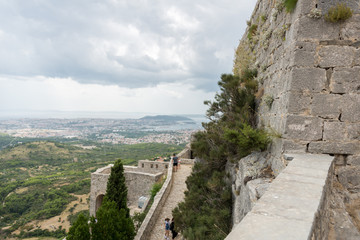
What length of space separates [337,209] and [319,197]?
4.49ft

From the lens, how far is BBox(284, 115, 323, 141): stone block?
344cm

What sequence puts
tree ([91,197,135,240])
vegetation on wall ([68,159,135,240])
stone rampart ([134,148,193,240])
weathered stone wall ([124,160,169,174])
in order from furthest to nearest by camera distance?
weathered stone wall ([124,160,169,174]) < stone rampart ([134,148,193,240]) < tree ([91,197,135,240]) < vegetation on wall ([68,159,135,240])

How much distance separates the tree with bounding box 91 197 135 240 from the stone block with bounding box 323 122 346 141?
725cm

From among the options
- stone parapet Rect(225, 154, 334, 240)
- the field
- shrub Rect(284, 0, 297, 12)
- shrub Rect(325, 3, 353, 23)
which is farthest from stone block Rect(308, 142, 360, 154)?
the field

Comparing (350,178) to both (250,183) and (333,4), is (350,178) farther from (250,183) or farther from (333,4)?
(333,4)

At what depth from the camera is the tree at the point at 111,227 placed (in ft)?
25.3

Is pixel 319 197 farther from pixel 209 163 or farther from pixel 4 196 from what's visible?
pixel 4 196

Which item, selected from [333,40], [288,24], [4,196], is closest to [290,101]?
[333,40]

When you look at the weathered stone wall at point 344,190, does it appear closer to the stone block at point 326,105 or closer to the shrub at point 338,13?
the stone block at point 326,105

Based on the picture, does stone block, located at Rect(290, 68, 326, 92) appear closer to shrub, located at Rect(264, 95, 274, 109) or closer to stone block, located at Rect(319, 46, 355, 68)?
stone block, located at Rect(319, 46, 355, 68)

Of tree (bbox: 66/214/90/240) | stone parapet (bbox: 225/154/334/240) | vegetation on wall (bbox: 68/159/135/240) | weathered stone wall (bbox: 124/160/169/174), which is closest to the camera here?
stone parapet (bbox: 225/154/334/240)

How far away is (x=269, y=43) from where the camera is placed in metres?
4.80

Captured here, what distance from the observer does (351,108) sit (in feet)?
11.0

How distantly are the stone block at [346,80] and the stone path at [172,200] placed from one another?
780cm
